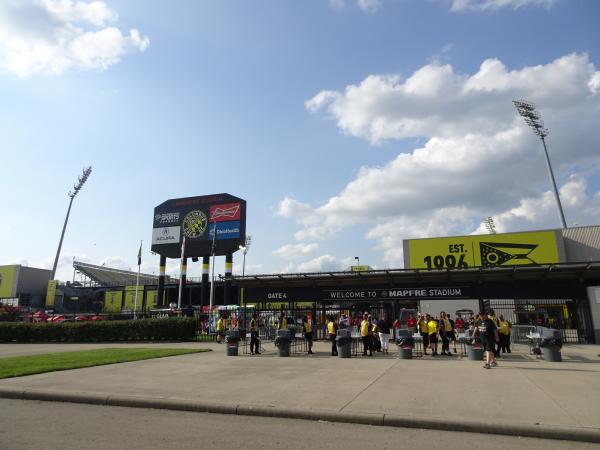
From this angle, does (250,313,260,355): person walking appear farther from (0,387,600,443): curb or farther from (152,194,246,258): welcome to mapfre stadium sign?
(152,194,246,258): welcome to mapfre stadium sign

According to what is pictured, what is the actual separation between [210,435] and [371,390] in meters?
4.04

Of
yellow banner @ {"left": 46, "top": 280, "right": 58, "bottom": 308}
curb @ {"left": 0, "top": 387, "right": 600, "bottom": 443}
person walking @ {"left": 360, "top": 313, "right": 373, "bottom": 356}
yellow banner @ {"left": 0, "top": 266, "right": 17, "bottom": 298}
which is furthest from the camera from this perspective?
yellow banner @ {"left": 0, "top": 266, "right": 17, "bottom": 298}

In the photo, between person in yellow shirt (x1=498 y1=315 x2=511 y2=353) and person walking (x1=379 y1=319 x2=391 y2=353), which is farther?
person walking (x1=379 y1=319 x2=391 y2=353)

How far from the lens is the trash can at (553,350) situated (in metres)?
14.5

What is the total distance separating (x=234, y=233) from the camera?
47500 mm

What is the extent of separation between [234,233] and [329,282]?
22.8 meters

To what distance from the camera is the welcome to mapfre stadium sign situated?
47.8m

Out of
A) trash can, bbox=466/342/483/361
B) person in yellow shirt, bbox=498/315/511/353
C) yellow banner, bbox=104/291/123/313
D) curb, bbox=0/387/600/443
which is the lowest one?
curb, bbox=0/387/600/443

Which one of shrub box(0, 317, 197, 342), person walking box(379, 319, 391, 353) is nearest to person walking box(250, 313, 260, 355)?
person walking box(379, 319, 391, 353)

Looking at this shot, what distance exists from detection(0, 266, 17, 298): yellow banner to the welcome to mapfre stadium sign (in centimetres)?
3726

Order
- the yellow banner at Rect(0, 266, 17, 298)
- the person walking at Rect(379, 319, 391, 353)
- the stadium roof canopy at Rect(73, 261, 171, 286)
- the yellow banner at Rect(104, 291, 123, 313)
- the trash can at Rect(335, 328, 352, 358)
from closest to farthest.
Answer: the trash can at Rect(335, 328, 352, 358) → the person walking at Rect(379, 319, 391, 353) → the yellow banner at Rect(104, 291, 123, 313) → the yellow banner at Rect(0, 266, 17, 298) → the stadium roof canopy at Rect(73, 261, 171, 286)

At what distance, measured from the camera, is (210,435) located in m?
6.60

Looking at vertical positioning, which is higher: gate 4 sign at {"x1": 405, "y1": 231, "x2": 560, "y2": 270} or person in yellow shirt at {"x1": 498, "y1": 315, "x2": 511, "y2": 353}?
gate 4 sign at {"x1": 405, "y1": 231, "x2": 560, "y2": 270}

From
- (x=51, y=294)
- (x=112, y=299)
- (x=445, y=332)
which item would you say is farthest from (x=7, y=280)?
(x=445, y=332)
